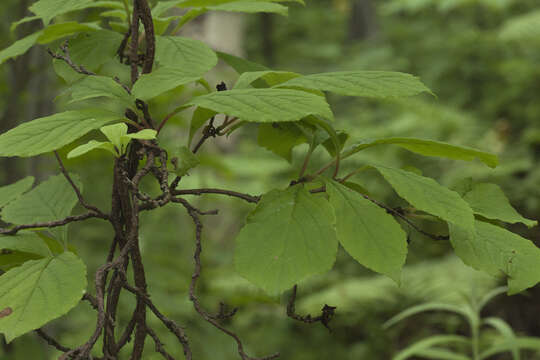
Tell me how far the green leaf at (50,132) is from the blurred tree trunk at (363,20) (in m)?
8.86

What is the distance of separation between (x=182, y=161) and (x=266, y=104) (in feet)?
0.39

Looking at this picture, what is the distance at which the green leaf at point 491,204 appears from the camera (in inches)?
26.3

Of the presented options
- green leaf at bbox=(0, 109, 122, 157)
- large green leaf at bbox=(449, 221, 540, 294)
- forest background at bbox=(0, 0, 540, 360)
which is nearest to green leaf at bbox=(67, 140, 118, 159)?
green leaf at bbox=(0, 109, 122, 157)

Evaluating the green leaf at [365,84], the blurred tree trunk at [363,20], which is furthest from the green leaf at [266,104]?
the blurred tree trunk at [363,20]

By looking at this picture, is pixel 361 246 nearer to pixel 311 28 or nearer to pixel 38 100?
pixel 38 100

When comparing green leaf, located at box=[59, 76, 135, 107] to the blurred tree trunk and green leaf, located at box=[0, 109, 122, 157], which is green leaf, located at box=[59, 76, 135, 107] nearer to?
green leaf, located at box=[0, 109, 122, 157]

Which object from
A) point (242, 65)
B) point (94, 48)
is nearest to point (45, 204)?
point (94, 48)

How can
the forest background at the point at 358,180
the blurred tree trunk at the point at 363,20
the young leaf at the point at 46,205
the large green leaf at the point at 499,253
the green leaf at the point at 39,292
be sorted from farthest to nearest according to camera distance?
the blurred tree trunk at the point at 363,20, the forest background at the point at 358,180, the young leaf at the point at 46,205, the large green leaf at the point at 499,253, the green leaf at the point at 39,292

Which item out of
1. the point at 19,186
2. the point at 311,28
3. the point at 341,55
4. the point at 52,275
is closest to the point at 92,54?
the point at 19,186

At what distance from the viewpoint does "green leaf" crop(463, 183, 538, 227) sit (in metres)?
0.67

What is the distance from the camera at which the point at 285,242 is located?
539 mm

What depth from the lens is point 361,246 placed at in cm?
56

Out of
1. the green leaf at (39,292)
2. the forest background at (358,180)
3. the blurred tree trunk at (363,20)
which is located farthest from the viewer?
the blurred tree trunk at (363,20)

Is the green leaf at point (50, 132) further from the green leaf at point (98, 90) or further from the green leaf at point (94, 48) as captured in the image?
the green leaf at point (94, 48)
